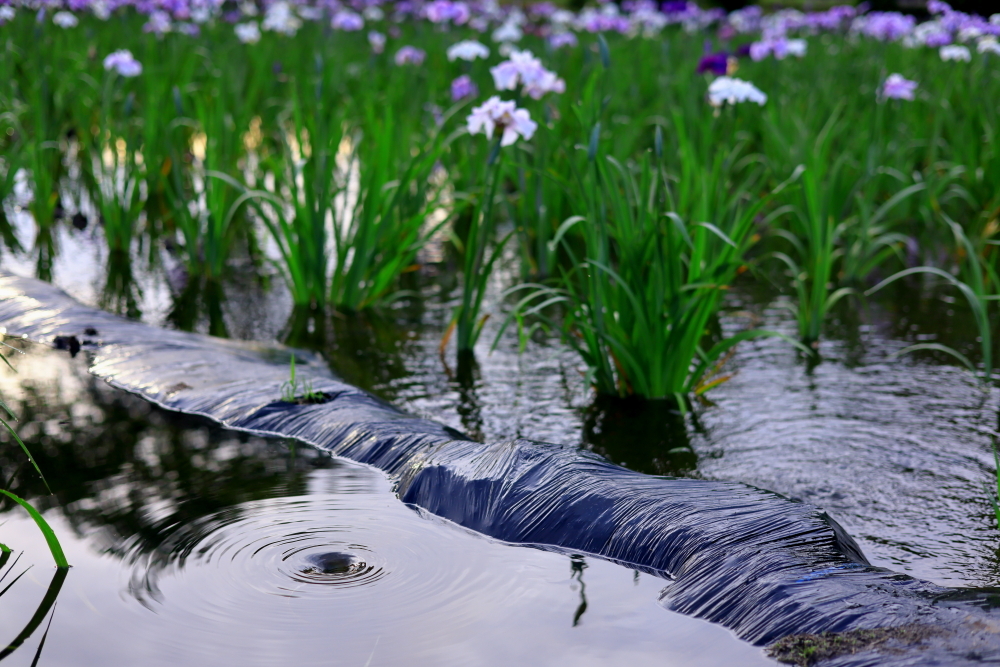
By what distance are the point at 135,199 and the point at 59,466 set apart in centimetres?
206

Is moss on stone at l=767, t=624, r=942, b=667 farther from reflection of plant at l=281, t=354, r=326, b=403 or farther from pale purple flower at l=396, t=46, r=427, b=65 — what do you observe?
pale purple flower at l=396, t=46, r=427, b=65

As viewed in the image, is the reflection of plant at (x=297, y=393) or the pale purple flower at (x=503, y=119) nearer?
the reflection of plant at (x=297, y=393)

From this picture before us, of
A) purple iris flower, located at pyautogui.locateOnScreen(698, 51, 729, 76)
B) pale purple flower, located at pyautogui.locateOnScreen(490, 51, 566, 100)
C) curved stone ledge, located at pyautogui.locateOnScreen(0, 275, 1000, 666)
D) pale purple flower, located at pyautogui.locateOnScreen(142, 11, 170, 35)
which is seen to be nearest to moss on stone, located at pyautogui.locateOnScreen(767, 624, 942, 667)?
curved stone ledge, located at pyautogui.locateOnScreen(0, 275, 1000, 666)

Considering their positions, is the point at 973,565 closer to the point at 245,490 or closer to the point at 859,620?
the point at 859,620

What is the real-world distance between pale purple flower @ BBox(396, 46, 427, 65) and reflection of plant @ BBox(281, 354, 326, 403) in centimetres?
387

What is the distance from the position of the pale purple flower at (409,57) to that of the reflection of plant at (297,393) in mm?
3871

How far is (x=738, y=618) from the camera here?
51.8 inches

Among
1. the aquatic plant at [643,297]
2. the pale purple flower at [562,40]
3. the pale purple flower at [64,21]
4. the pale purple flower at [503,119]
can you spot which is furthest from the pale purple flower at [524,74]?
the pale purple flower at [64,21]

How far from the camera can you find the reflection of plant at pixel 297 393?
2.13 meters

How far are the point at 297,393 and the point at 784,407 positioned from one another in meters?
1.20

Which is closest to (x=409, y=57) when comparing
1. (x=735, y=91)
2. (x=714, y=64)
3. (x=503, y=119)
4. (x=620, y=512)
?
(x=714, y=64)

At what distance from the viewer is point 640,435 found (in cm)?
219

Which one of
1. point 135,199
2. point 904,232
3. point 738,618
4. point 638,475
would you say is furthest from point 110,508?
point 904,232

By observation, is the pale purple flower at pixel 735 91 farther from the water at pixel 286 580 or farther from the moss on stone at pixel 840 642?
the moss on stone at pixel 840 642
